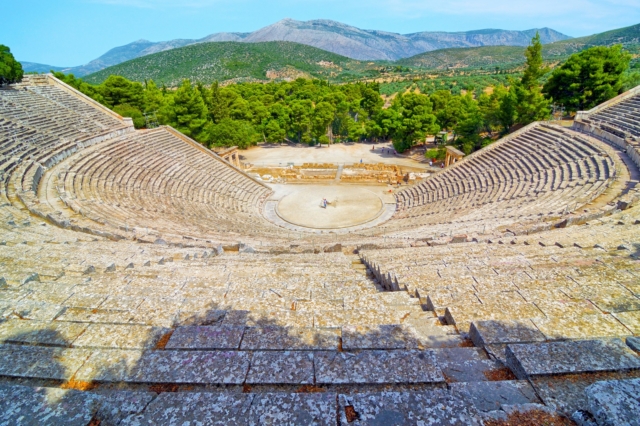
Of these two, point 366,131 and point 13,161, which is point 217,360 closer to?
point 13,161

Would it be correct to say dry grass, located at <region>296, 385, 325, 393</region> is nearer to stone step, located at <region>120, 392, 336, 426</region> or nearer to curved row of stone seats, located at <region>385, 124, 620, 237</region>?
stone step, located at <region>120, 392, 336, 426</region>

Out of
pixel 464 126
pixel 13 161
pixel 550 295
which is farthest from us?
pixel 464 126

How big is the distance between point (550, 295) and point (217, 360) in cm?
467

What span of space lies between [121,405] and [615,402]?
3.39 meters

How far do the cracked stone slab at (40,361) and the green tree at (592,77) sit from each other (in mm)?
35212

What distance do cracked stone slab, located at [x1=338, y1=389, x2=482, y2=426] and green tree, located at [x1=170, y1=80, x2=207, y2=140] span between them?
1308 inches

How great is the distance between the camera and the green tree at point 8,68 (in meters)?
24.8

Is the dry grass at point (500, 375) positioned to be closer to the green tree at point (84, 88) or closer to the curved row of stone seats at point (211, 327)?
the curved row of stone seats at point (211, 327)

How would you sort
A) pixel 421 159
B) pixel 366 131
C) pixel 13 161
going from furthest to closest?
pixel 366 131 → pixel 421 159 → pixel 13 161

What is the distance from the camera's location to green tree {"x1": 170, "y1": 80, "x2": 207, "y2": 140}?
103 ft

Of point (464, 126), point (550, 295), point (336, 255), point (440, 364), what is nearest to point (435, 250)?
point (336, 255)

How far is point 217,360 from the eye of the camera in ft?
10.00

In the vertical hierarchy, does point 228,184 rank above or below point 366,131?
below

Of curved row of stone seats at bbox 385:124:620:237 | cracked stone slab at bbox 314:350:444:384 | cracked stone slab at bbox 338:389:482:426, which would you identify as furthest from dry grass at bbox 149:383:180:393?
curved row of stone seats at bbox 385:124:620:237
